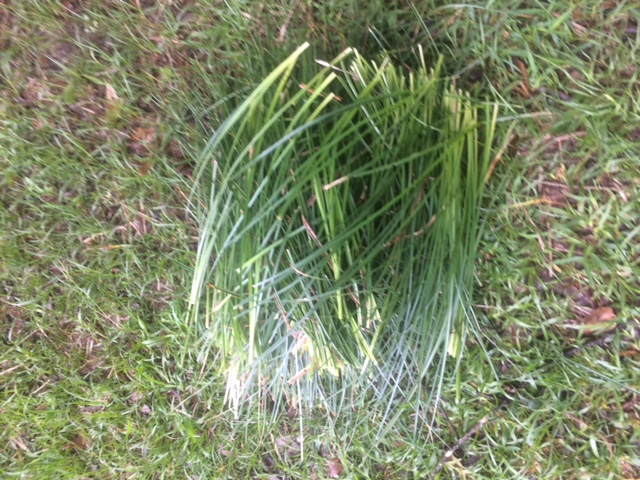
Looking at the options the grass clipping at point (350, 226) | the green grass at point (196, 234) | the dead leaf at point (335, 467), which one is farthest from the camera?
the dead leaf at point (335, 467)

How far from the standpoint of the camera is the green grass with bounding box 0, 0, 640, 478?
1.02m

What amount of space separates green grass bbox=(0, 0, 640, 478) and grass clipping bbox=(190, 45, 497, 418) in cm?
14

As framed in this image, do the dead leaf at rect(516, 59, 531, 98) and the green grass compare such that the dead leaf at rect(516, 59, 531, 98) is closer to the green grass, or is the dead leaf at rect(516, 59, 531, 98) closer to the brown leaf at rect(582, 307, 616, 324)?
the green grass

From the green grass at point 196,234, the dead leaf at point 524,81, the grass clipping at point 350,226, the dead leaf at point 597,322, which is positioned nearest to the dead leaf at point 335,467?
the green grass at point 196,234

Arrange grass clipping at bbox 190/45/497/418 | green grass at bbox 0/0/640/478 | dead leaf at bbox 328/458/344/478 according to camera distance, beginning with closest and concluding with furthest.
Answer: grass clipping at bbox 190/45/497/418, green grass at bbox 0/0/640/478, dead leaf at bbox 328/458/344/478

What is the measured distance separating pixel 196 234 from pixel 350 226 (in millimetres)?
475

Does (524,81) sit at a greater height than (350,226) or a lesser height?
greater

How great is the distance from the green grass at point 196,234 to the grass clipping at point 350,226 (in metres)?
0.14

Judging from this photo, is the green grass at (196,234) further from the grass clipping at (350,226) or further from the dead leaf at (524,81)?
the grass clipping at (350,226)

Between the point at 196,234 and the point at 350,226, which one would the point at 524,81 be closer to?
the point at 350,226

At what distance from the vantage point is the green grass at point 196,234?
102 cm

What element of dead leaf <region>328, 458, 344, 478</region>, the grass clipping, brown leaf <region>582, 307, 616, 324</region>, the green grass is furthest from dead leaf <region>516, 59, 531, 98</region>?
dead leaf <region>328, 458, 344, 478</region>

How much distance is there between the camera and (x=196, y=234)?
45.9 inches

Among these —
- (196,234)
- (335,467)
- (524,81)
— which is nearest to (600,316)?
(524,81)
